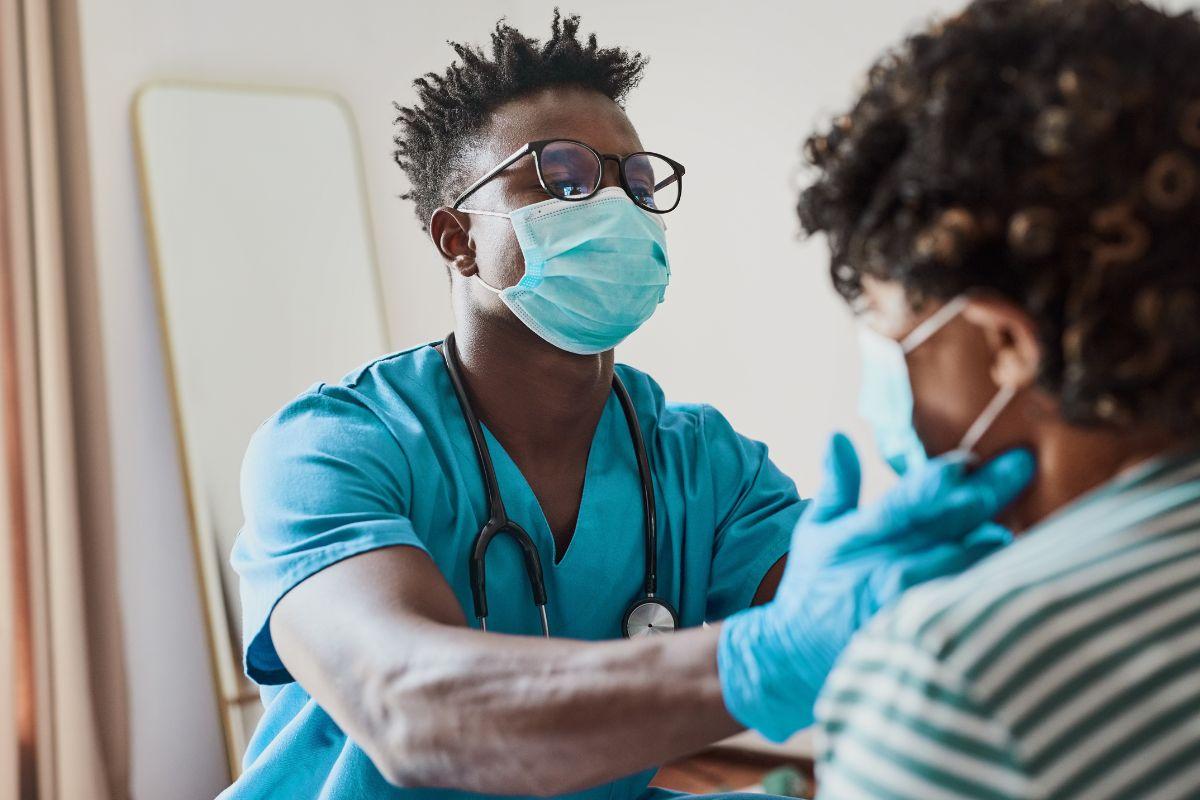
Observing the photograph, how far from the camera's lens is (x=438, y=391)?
1425 mm

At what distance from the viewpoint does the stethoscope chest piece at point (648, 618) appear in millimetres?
1379

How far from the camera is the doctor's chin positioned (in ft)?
2.27

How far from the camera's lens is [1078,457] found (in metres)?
0.78

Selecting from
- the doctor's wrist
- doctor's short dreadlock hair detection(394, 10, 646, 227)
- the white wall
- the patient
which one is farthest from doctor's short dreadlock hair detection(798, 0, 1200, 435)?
the white wall

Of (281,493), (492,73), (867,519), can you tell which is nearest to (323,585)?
(281,493)

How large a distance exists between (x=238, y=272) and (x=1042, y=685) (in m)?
2.46

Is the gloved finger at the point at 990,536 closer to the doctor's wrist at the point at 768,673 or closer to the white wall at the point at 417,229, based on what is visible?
the doctor's wrist at the point at 768,673

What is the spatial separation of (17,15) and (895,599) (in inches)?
94.9

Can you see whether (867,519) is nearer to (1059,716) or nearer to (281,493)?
(1059,716)

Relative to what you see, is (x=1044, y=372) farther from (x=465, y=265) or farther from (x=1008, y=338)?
(x=465, y=265)

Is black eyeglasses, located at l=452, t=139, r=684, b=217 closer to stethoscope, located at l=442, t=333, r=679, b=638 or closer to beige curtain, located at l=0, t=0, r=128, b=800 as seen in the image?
stethoscope, located at l=442, t=333, r=679, b=638

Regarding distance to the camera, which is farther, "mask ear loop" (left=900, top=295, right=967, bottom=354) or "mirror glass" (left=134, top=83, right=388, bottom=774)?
"mirror glass" (left=134, top=83, right=388, bottom=774)

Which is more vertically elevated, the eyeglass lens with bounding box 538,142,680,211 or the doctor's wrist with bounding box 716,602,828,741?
the eyeglass lens with bounding box 538,142,680,211

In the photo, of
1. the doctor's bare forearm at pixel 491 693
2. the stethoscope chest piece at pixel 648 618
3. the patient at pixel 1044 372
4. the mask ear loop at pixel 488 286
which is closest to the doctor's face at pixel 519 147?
the mask ear loop at pixel 488 286
